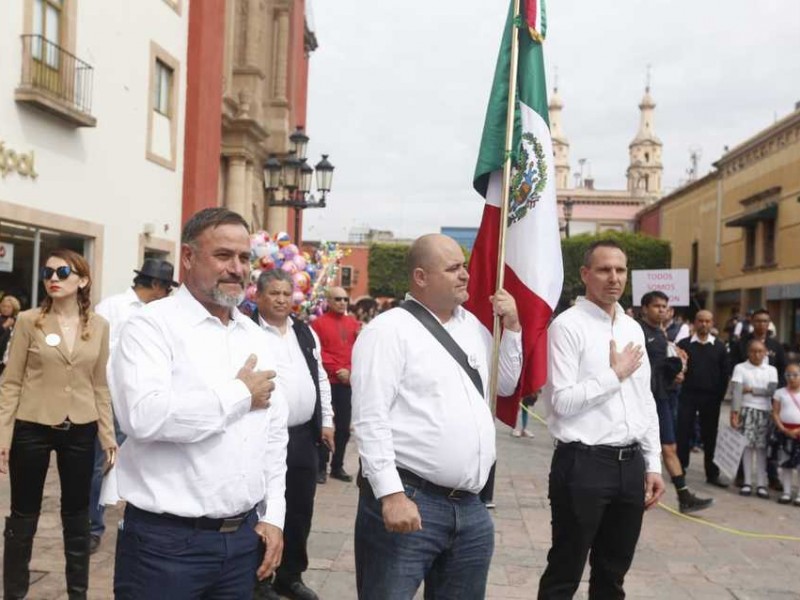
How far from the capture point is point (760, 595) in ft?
17.7

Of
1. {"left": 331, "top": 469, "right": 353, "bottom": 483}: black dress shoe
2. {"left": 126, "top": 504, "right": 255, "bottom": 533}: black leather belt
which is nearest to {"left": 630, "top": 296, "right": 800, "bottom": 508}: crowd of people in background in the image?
{"left": 331, "top": 469, "right": 353, "bottom": 483}: black dress shoe

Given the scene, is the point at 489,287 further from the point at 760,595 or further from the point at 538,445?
the point at 538,445

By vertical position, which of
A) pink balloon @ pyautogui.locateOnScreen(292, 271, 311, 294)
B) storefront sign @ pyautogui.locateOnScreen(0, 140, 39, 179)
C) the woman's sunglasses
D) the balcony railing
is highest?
the balcony railing

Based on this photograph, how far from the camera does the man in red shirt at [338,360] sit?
29.2 feet

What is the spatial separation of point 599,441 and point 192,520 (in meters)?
2.03

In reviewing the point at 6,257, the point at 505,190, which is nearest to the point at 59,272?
the point at 505,190

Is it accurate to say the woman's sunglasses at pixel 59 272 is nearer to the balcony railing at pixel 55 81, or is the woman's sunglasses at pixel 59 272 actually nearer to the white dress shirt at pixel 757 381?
the white dress shirt at pixel 757 381

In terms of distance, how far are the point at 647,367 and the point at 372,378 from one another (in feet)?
5.46

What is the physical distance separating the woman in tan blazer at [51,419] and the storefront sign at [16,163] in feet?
22.9

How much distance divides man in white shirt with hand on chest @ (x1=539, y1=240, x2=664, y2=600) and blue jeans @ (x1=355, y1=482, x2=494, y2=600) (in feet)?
2.47

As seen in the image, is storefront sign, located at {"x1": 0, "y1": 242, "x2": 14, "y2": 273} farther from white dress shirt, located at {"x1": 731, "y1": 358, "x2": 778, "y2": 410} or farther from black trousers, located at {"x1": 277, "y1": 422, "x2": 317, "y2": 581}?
white dress shirt, located at {"x1": 731, "y1": 358, "x2": 778, "y2": 410}

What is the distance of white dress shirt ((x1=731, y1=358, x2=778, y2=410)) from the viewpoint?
29.5ft

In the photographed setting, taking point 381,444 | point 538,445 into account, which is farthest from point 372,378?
point 538,445

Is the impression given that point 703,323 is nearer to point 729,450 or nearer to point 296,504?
point 729,450
